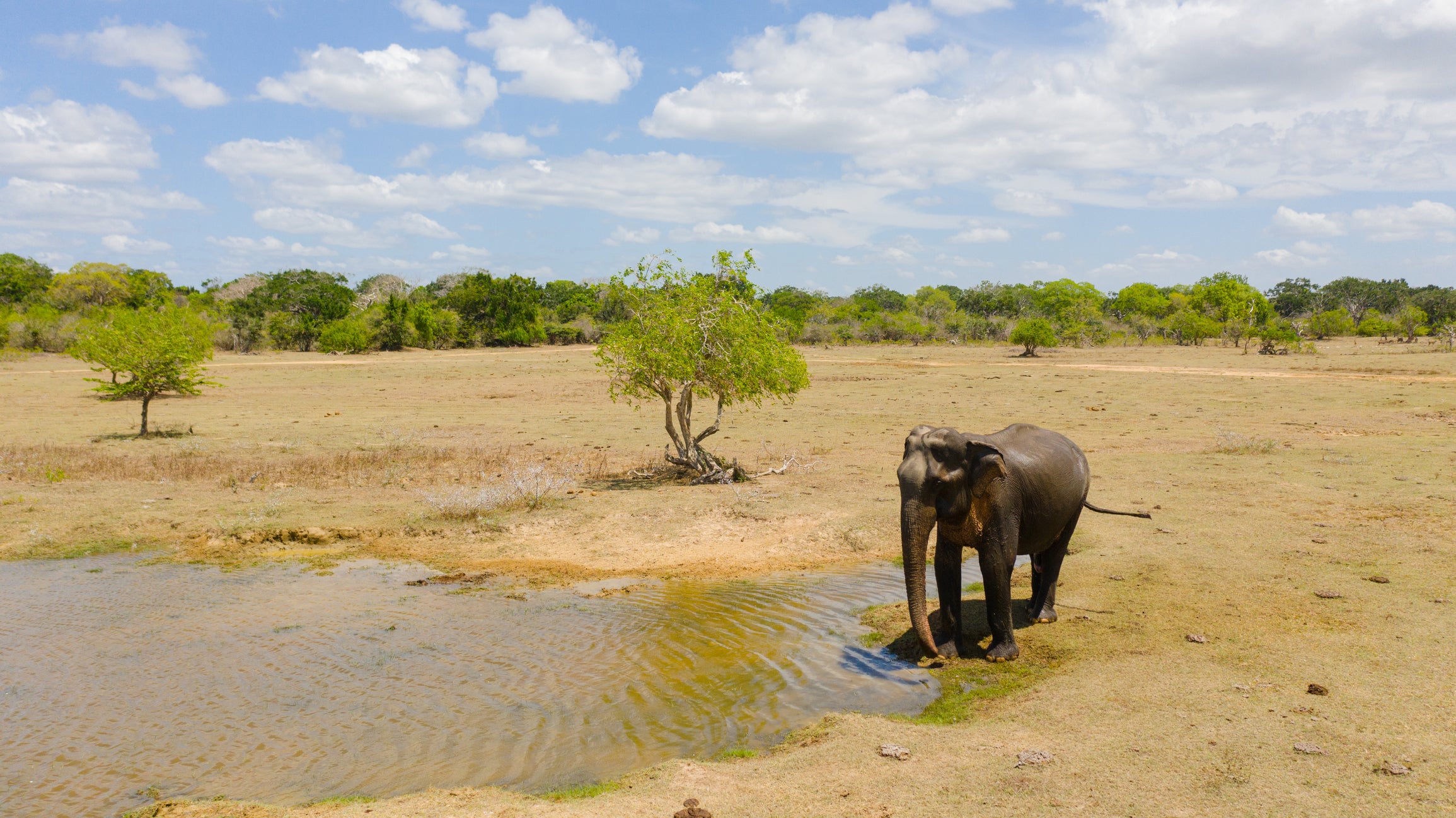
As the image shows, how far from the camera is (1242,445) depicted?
17703 mm

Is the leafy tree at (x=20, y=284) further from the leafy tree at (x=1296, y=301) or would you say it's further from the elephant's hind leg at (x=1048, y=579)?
the leafy tree at (x=1296, y=301)

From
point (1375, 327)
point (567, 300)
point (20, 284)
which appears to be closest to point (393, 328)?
point (567, 300)

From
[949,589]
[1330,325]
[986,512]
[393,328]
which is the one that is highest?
[1330,325]

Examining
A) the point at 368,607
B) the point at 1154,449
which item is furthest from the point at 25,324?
the point at 1154,449

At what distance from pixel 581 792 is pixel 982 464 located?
13.7 ft

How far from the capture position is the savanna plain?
5.34m

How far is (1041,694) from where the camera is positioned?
265 inches

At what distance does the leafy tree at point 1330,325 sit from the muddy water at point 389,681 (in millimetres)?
73499

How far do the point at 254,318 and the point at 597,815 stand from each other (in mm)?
68826

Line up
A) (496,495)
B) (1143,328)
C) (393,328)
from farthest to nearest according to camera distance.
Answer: (1143,328)
(393,328)
(496,495)

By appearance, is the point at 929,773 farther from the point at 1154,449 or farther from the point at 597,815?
the point at 1154,449

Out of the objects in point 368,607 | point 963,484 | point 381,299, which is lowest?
point 368,607

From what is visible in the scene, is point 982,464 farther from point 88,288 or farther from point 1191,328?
point 88,288

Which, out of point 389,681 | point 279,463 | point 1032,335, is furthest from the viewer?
point 1032,335
